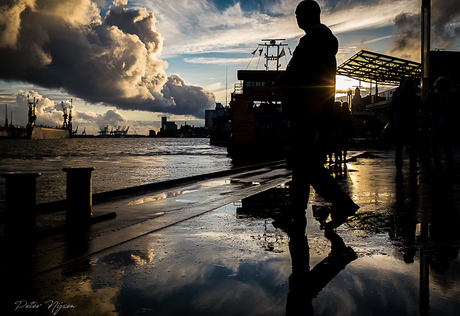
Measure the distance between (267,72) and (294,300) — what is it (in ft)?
113

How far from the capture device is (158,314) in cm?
169

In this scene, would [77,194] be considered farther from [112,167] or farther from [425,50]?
[112,167]

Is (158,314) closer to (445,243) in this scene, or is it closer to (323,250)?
(323,250)

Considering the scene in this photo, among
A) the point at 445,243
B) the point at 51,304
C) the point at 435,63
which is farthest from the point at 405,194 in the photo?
the point at 435,63

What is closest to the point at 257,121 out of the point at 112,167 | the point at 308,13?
the point at 112,167

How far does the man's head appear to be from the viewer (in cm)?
369

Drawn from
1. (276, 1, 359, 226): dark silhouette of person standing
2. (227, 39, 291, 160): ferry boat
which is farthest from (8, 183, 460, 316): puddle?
(227, 39, 291, 160): ferry boat

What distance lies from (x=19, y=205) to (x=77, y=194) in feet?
2.33

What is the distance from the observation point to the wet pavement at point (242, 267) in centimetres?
179

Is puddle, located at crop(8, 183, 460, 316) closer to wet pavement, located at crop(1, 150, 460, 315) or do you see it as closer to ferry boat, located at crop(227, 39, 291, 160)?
wet pavement, located at crop(1, 150, 460, 315)

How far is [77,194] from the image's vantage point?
12.8 ft
